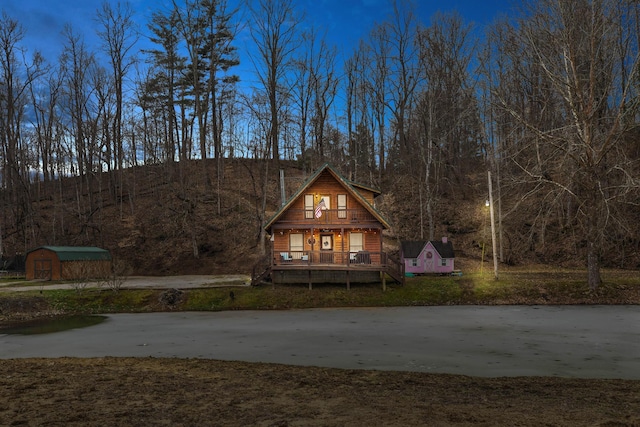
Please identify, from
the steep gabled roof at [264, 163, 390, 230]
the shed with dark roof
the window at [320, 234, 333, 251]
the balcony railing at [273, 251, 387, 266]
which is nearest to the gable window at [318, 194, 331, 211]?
the steep gabled roof at [264, 163, 390, 230]

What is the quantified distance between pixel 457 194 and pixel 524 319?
31.0 m

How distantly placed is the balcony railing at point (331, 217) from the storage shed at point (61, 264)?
14.9 metres

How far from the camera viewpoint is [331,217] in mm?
32062

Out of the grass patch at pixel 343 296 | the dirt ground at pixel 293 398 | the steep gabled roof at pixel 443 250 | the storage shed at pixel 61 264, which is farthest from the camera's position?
the storage shed at pixel 61 264

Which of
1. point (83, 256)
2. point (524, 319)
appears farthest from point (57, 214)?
point (524, 319)

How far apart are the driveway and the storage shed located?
14718 mm

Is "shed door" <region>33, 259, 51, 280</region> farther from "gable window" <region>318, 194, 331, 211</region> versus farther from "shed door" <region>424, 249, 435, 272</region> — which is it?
"shed door" <region>424, 249, 435, 272</region>

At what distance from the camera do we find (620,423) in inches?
247

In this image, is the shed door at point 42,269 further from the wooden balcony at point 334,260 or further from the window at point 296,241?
the window at point 296,241

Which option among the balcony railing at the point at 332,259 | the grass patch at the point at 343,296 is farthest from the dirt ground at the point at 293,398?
the balcony railing at the point at 332,259

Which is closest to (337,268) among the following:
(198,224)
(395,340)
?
(395,340)

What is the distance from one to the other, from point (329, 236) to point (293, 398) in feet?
85.0

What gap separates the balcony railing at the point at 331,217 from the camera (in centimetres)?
3188

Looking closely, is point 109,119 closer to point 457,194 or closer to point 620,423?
point 457,194
